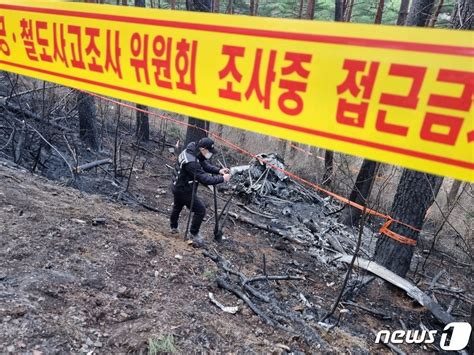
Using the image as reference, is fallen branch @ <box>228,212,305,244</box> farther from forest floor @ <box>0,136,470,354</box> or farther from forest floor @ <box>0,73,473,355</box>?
forest floor @ <box>0,136,470,354</box>

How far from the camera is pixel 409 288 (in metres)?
4.74

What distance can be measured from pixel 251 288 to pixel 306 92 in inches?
112

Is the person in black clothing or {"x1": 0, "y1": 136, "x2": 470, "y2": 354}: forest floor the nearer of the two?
{"x1": 0, "y1": 136, "x2": 470, "y2": 354}: forest floor

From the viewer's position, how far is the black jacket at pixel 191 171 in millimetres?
4762

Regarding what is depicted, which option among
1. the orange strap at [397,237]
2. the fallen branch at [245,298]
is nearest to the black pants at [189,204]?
the fallen branch at [245,298]

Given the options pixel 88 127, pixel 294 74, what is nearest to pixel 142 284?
pixel 294 74

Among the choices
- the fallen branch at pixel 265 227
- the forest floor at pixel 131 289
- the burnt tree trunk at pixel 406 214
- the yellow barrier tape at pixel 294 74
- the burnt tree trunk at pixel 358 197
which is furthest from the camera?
the burnt tree trunk at pixel 358 197

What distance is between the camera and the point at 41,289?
3.00 m

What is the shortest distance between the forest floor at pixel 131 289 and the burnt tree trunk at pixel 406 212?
468mm

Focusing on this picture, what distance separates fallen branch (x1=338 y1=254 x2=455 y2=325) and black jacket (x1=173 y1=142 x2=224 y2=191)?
7.67 ft

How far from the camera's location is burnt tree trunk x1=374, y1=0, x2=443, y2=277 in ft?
16.2

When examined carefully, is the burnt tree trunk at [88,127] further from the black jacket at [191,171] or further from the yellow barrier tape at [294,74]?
the yellow barrier tape at [294,74]

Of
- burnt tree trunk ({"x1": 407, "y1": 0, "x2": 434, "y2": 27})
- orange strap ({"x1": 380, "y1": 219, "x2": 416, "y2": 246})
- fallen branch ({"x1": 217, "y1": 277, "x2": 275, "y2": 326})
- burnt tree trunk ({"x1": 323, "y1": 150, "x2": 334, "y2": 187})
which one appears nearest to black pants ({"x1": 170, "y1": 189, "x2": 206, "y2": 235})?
fallen branch ({"x1": 217, "y1": 277, "x2": 275, "y2": 326})

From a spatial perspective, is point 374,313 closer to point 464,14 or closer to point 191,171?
point 191,171
